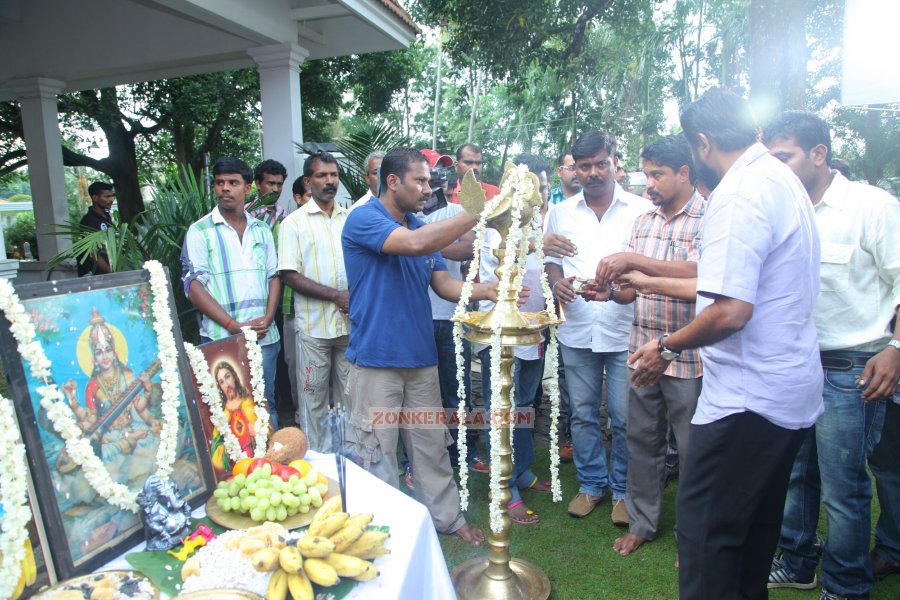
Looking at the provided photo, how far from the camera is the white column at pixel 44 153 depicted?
Answer: 8.58 m

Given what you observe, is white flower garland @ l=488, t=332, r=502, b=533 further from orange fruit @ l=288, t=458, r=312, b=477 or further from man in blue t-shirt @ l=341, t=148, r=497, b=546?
orange fruit @ l=288, t=458, r=312, b=477

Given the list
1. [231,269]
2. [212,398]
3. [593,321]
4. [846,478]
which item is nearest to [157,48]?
[231,269]

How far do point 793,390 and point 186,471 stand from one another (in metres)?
1.94

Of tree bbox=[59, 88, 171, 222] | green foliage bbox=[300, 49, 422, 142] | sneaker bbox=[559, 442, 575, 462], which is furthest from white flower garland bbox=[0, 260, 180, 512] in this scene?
green foliage bbox=[300, 49, 422, 142]

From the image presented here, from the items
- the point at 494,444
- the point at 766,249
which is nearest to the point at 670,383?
the point at 494,444

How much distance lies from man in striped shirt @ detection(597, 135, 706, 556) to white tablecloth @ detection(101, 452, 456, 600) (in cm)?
147

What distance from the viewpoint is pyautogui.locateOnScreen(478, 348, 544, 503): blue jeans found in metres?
3.79

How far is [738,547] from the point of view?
2.08m

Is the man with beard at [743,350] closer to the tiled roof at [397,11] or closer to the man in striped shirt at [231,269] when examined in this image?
the man in striped shirt at [231,269]

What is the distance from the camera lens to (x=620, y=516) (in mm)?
3557

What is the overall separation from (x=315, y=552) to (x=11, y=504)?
2.19 ft

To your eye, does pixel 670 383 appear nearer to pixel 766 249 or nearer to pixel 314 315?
pixel 766 249

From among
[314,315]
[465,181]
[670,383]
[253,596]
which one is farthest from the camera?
[314,315]

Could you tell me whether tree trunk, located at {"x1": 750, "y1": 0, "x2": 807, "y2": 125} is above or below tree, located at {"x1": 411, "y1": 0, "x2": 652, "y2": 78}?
below
